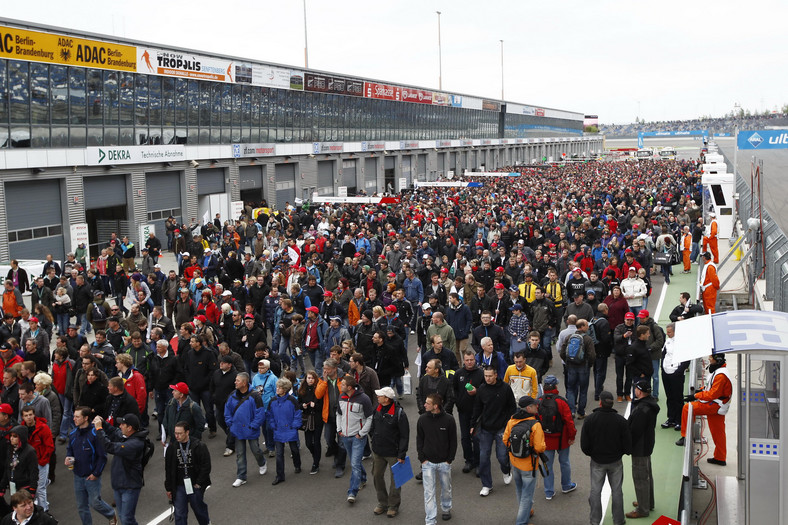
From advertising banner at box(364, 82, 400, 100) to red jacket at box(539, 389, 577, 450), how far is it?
4962cm

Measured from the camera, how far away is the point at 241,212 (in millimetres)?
34062

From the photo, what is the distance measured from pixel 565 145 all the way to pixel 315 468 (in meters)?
121

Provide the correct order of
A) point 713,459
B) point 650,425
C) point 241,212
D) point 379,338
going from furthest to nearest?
point 241,212, point 379,338, point 713,459, point 650,425

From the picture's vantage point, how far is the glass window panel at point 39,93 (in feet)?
86.2

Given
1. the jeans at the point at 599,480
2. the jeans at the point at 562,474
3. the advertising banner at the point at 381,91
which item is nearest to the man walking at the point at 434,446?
the jeans at the point at 562,474

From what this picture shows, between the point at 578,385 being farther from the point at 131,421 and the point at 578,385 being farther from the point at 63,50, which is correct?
the point at 63,50

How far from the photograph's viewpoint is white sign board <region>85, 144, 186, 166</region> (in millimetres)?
28812

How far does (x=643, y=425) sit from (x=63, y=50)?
26.0 meters

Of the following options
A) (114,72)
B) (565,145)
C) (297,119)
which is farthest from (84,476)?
(565,145)

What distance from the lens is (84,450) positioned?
784cm

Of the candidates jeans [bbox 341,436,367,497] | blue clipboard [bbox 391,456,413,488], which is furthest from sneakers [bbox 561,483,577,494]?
jeans [bbox 341,436,367,497]

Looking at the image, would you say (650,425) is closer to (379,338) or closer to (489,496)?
(489,496)

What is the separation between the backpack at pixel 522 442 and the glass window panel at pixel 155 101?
28630mm

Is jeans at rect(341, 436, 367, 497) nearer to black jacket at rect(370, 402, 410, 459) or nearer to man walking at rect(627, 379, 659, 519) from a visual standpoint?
black jacket at rect(370, 402, 410, 459)
